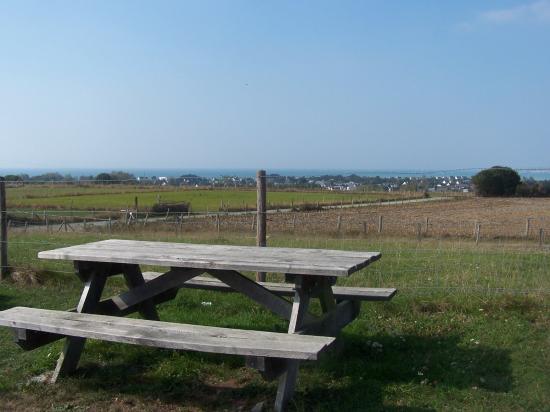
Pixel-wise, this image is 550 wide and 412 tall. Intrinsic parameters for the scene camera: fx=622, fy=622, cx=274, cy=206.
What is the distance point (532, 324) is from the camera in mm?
5574

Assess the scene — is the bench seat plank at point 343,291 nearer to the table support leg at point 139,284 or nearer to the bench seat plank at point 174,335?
the table support leg at point 139,284

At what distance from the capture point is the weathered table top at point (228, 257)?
4.32 meters

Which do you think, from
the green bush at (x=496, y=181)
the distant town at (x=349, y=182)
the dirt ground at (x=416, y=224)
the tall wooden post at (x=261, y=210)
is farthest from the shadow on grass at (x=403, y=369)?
the dirt ground at (x=416, y=224)

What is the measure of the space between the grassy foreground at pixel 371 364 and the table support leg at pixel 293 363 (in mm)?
147

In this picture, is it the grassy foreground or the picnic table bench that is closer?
the picnic table bench

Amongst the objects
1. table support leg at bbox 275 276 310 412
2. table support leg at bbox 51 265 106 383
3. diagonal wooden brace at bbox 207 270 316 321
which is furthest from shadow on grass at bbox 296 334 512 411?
table support leg at bbox 51 265 106 383

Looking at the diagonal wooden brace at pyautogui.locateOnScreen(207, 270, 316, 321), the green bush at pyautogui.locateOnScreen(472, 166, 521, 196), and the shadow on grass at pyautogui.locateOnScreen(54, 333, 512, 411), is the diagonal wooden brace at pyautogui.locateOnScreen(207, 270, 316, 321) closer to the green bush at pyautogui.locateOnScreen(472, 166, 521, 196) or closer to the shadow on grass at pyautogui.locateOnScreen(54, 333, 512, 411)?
the shadow on grass at pyautogui.locateOnScreen(54, 333, 512, 411)

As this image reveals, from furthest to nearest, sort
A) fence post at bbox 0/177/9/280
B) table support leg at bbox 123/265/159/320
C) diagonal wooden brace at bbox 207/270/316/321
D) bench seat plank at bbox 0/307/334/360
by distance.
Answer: fence post at bbox 0/177/9/280 < table support leg at bbox 123/265/159/320 < diagonal wooden brace at bbox 207/270/316/321 < bench seat plank at bbox 0/307/334/360

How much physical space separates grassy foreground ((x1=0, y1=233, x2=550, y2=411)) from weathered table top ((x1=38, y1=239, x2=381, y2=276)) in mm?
862

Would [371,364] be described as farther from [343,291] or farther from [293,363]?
[293,363]

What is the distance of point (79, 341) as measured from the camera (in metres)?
4.91

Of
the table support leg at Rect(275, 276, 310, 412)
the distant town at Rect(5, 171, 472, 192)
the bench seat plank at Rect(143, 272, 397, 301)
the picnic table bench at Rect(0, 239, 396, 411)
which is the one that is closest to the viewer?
the picnic table bench at Rect(0, 239, 396, 411)

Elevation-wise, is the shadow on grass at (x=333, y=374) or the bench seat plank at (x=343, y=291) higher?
the bench seat plank at (x=343, y=291)

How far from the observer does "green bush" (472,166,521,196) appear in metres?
9.09
